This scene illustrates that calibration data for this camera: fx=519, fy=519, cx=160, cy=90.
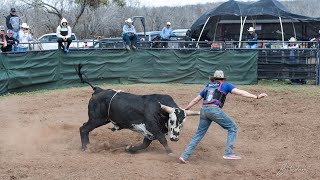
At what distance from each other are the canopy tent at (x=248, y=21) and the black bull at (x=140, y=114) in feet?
49.2

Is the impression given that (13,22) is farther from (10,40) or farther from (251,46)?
(251,46)

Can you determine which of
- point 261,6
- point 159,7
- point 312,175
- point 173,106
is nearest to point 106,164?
point 173,106

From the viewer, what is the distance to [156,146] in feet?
30.5

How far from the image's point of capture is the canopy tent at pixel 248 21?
75.6 feet

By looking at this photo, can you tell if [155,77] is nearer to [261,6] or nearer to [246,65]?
[246,65]

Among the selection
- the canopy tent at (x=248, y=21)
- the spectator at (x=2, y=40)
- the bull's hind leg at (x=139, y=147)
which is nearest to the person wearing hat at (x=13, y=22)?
the spectator at (x=2, y=40)

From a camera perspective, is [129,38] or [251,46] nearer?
[129,38]

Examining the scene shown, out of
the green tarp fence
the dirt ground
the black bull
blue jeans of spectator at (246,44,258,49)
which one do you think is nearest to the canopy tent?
blue jeans of spectator at (246,44,258,49)

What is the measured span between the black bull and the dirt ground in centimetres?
35

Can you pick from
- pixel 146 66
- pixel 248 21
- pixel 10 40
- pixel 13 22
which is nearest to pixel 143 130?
pixel 10 40

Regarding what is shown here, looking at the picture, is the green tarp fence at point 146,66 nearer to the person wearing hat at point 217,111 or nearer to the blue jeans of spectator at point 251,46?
the blue jeans of spectator at point 251,46

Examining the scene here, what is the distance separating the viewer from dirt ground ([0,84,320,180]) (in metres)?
7.29

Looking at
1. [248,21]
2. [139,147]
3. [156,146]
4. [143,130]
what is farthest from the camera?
[248,21]

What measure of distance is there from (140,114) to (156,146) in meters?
0.99
